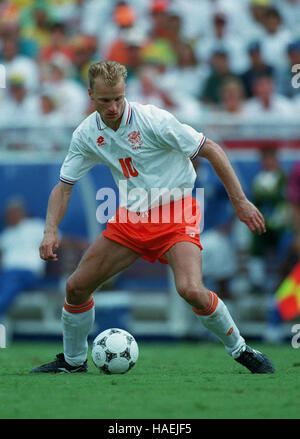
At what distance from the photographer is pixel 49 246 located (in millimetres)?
5977

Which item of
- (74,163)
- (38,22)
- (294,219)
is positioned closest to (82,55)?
(38,22)

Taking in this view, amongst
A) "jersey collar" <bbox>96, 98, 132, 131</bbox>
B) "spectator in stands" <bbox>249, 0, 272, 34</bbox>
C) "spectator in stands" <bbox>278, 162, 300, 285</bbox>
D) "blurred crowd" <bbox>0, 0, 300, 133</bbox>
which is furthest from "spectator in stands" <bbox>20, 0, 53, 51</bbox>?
"jersey collar" <bbox>96, 98, 132, 131</bbox>

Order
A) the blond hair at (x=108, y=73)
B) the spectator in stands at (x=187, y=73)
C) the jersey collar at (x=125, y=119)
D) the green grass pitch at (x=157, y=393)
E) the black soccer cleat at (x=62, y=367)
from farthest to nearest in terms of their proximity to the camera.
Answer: the spectator in stands at (x=187, y=73), the black soccer cleat at (x=62, y=367), the jersey collar at (x=125, y=119), the blond hair at (x=108, y=73), the green grass pitch at (x=157, y=393)

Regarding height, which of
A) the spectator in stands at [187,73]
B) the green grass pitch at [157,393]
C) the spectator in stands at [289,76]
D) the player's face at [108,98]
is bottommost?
the green grass pitch at [157,393]

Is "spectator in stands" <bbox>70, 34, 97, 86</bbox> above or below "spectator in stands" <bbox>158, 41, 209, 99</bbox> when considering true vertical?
above

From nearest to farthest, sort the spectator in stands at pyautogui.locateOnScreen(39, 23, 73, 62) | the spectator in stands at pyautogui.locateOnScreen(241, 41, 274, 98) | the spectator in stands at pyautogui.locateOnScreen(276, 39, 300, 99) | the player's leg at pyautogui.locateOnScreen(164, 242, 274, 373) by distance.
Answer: the player's leg at pyautogui.locateOnScreen(164, 242, 274, 373), the spectator in stands at pyautogui.locateOnScreen(276, 39, 300, 99), the spectator in stands at pyautogui.locateOnScreen(241, 41, 274, 98), the spectator in stands at pyautogui.locateOnScreen(39, 23, 73, 62)

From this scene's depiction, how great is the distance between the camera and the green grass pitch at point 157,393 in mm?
4602

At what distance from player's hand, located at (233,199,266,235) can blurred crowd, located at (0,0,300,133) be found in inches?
195

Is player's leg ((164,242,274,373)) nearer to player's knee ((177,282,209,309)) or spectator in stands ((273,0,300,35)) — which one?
player's knee ((177,282,209,309))

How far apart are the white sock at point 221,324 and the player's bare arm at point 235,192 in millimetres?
604

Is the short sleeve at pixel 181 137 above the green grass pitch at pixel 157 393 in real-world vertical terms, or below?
above

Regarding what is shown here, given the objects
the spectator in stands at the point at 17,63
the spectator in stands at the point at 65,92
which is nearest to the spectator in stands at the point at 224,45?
the spectator in stands at the point at 65,92

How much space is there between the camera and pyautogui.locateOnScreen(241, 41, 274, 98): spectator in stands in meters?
11.8

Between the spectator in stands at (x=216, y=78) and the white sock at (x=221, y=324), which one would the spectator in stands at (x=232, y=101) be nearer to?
the spectator in stands at (x=216, y=78)
